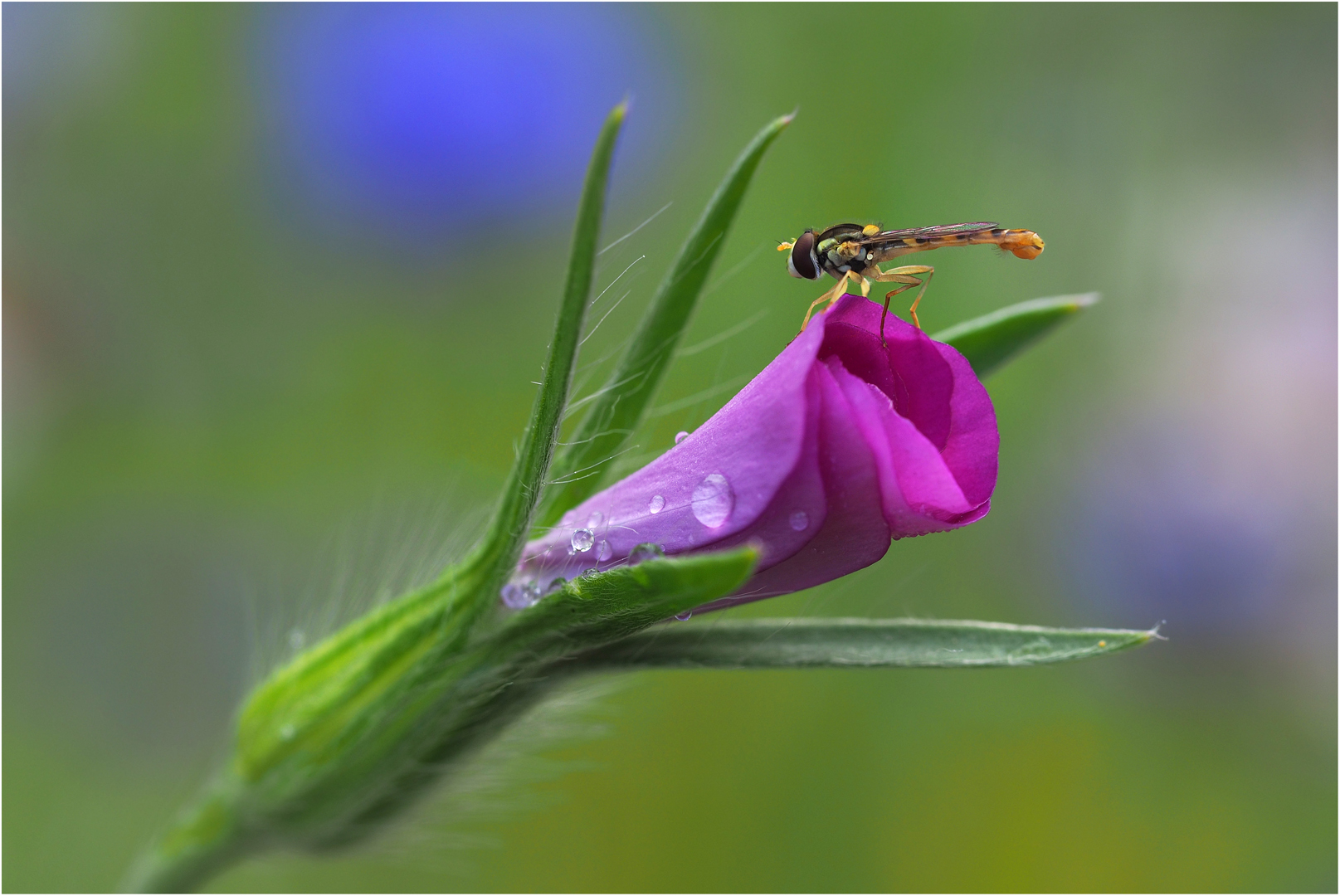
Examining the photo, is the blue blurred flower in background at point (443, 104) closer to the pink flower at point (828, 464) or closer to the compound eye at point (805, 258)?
the compound eye at point (805, 258)

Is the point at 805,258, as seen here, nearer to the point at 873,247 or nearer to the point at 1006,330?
the point at 873,247

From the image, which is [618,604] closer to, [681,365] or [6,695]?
[681,365]

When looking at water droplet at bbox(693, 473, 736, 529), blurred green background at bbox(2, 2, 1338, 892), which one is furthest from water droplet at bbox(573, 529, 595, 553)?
blurred green background at bbox(2, 2, 1338, 892)

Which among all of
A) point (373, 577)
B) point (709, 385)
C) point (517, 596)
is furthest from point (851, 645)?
point (709, 385)

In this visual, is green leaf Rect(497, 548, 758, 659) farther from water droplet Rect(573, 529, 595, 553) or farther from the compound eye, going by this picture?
the compound eye

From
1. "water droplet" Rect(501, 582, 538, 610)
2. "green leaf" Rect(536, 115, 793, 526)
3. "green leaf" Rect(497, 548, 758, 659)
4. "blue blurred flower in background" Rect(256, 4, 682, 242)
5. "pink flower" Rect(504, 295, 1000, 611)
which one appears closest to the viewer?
"green leaf" Rect(497, 548, 758, 659)

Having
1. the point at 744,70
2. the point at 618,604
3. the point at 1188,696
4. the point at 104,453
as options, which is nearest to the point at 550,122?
the point at 744,70
